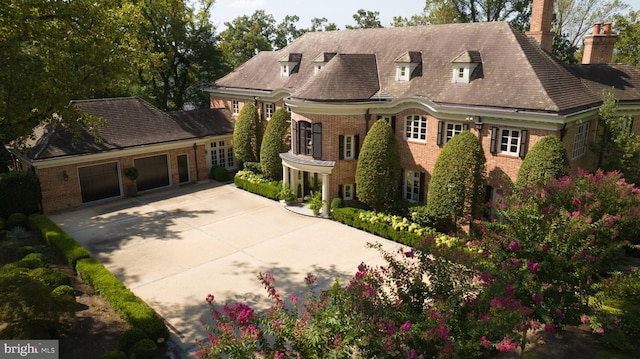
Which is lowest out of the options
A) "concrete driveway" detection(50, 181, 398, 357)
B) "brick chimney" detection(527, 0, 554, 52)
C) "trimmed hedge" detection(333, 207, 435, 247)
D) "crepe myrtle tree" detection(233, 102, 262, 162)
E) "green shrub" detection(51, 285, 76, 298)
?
"concrete driveway" detection(50, 181, 398, 357)

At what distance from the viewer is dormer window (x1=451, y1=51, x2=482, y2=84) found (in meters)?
22.0

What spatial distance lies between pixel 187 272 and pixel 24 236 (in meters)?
10.1

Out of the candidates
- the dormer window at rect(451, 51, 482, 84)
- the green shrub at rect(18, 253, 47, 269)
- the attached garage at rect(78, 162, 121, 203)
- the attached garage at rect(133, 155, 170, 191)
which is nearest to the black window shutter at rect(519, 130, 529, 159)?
the dormer window at rect(451, 51, 482, 84)

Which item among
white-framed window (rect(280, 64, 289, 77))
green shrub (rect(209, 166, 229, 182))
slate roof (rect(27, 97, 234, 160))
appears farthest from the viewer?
white-framed window (rect(280, 64, 289, 77))

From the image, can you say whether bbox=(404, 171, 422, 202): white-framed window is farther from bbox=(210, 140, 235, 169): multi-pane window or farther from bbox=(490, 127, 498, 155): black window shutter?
bbox=(210, 140, 235, 169): multi-pane window

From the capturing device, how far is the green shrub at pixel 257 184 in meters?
27.4

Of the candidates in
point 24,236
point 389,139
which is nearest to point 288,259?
point 389,139

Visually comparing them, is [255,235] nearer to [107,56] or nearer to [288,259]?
[288,259]

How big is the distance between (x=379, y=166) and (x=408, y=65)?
6.68 meters

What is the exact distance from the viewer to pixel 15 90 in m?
16.0

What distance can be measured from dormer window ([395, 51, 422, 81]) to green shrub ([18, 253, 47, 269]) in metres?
20.2

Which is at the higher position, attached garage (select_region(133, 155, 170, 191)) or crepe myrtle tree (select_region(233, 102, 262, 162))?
crepe myrtle tree (select_region(233, 102, 262, 162))

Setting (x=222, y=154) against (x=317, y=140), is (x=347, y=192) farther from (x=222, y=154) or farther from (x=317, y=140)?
(x=222, y=154)

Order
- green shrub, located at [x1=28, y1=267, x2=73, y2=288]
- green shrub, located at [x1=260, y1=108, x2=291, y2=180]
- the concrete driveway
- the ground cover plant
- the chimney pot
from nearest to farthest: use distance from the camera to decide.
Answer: the ground cover plant → green shrub, located at [x1=28, y1=267, x2=73, y2=288] → the concrete driveway → the chimney pot → green shrub, located at [x1=260, y1=108, x2=291, y2=180]
